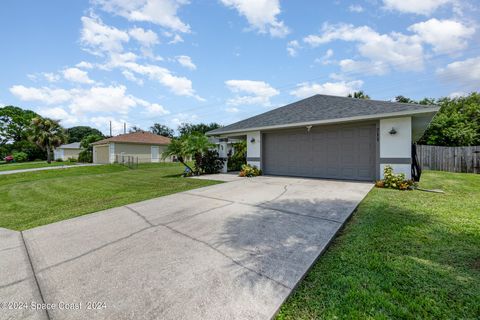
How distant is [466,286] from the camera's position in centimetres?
210

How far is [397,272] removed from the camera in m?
2.36

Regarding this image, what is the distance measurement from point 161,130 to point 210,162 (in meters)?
43.2

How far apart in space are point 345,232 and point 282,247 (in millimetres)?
1304

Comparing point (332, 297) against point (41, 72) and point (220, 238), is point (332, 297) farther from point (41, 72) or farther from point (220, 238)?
point (41, 72)

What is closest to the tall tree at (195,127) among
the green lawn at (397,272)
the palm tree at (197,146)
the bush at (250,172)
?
the palm tree at (197,146)

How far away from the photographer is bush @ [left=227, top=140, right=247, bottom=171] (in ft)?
46.2

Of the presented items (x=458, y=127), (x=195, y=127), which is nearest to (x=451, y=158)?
(x=458, y=127)

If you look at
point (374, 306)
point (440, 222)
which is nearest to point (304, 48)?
point (440, 222)

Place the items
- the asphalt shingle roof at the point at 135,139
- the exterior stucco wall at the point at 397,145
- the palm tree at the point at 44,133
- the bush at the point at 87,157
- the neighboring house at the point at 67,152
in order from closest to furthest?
1. the exterior stucco wall at the point at 397,145
2. the asphalt shingle roof at the point at 135,139
3. the palm tree at the point at 44,133
4. the bush at the point at 87,157
5. the neighboring house at the point at 67,152

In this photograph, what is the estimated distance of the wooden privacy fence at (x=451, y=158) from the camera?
1205 centimetres

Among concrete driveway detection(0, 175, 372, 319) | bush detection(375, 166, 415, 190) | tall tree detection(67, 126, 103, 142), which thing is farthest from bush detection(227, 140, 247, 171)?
tall tree detection(67, 126, 103, 142)

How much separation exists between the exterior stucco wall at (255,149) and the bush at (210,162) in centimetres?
231

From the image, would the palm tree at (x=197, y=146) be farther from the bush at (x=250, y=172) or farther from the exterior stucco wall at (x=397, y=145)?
the exterior stucco wall at (x=397, y=145)

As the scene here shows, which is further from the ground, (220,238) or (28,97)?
(28,97)
